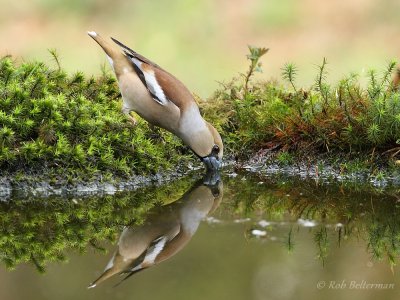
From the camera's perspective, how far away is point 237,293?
4.87m

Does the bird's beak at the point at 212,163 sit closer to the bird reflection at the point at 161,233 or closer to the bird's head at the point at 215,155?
the bird's head at the point at 215,155

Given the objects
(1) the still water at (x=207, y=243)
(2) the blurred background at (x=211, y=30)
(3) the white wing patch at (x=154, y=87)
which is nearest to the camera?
(1) the still water at (x=207, y=243)

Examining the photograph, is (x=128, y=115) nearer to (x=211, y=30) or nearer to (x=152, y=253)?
(x=152, y=253)

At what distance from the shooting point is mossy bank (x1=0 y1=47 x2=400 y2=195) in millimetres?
7029

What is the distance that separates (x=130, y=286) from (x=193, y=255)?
0.74 meters

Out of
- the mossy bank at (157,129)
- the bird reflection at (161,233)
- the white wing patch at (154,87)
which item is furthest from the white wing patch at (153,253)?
the white wing patch at (154,87)

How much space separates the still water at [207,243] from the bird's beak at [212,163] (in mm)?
543

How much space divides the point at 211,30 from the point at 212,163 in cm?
1046

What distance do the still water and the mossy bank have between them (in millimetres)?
411

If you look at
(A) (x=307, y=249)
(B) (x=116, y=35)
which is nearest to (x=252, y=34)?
(B) (x=116, y=35)

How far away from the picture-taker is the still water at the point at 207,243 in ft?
16.2

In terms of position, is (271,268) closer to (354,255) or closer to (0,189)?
(354,255)

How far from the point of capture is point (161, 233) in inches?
236

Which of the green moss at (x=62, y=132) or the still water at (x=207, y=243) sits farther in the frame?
the green moss at (x=62, y=132)
